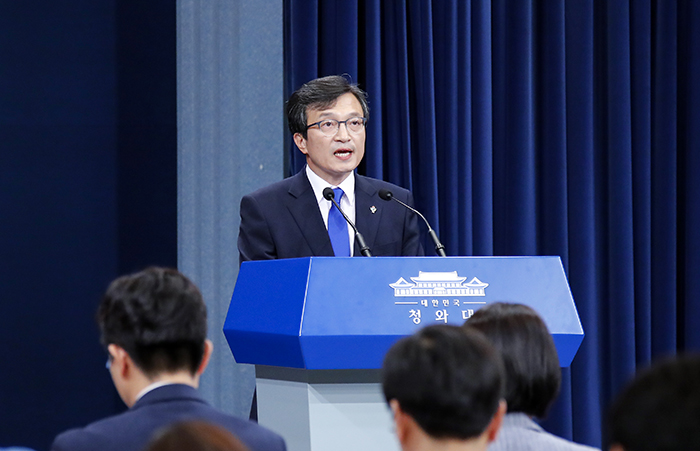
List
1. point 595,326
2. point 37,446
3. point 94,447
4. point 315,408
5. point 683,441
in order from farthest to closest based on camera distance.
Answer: point 595,326 → point 37,446 → point 315,408 → point 94,447 → point 683,441

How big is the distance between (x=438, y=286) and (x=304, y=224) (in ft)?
2.27

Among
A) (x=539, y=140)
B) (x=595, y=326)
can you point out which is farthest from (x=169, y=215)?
(x=595, y=326)

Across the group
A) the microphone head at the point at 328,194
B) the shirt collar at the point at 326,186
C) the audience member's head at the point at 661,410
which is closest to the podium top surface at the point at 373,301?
the microphone head at the point at 328,194

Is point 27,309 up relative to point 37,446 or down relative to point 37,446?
up

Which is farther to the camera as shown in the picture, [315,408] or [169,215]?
[169,215]

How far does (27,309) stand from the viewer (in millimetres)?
3451

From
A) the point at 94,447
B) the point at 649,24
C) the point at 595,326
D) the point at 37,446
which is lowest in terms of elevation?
the point at 37,446

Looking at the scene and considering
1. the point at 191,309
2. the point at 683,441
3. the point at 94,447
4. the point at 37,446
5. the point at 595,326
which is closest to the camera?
the point at 683,441

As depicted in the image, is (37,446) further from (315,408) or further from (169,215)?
(315,408)

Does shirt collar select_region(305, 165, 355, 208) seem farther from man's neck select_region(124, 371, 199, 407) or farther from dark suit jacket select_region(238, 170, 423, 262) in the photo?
man's neck select_region(124, 371, 199, 407)

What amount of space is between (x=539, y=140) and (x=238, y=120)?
4.35ft

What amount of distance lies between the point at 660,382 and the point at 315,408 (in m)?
1.14

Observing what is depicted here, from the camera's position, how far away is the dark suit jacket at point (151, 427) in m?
1.14

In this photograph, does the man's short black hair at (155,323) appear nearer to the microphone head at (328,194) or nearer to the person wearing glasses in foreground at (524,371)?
the person wearing glasses in foreground at (524,371)
